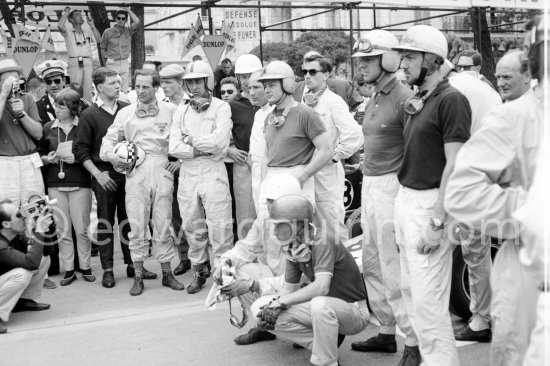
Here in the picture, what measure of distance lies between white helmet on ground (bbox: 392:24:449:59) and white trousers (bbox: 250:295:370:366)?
5.65 feet

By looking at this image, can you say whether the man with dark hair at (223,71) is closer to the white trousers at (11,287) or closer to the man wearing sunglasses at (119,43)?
the man wearing sunglasses at (119,43)

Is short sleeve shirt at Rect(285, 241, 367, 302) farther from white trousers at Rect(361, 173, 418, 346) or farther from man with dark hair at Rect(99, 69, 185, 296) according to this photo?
man with dark hair at Rect(99, 69, 185, 296)

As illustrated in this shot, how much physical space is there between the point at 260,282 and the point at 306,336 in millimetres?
652

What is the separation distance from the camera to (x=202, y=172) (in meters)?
7.62

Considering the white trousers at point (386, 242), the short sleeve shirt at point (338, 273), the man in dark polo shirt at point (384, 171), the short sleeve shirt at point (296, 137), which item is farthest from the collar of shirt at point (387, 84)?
the short sleeve shirt at point (338, 273)

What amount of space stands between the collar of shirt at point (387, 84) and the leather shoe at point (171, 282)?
320cm

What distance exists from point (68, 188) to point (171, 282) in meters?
1.52

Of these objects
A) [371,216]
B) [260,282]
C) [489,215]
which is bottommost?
[260,282]

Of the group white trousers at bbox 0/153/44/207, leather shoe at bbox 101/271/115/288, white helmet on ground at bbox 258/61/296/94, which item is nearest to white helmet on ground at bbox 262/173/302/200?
white helmet on ground at bbox 258/61/296/94

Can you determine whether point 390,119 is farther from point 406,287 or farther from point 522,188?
point 522,188

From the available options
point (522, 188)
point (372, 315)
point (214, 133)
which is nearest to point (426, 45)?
point (522, 188)

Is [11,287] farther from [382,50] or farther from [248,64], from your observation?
[382,50]

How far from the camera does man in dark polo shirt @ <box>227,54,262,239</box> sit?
27.1ft

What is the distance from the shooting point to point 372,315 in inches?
251
